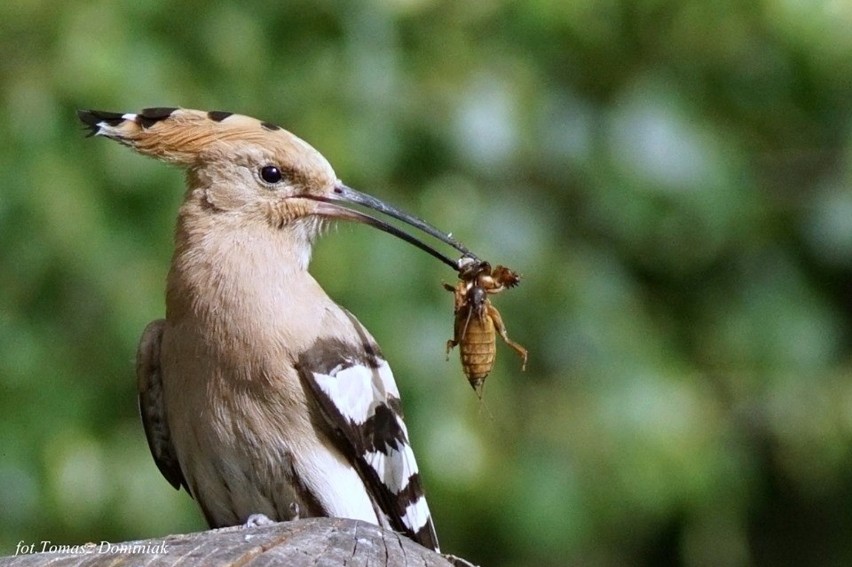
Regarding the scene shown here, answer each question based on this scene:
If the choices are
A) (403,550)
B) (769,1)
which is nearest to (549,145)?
(769,1)

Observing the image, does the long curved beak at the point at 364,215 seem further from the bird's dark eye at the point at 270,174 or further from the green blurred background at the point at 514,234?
the green blurred background at the point at 514,234

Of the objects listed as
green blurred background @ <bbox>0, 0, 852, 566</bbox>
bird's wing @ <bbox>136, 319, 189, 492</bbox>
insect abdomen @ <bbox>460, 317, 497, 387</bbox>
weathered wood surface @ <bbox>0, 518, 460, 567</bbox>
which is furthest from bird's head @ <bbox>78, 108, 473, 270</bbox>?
weathered wood surface @ <bbox>0, 518, 460, 567</bbox>

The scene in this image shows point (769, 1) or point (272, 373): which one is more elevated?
Answer: point (769, 1)

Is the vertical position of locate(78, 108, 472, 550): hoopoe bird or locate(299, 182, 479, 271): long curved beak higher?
locate(299, 182, 479, 271): long curved beak

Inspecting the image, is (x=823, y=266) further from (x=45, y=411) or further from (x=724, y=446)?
(x=45, y=411)

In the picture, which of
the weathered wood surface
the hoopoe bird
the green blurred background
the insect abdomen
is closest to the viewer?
the weathered wood surface

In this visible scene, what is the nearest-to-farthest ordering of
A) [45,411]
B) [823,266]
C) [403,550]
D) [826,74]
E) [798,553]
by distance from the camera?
1. [403,550]
2. [45,411]
3. [826,74]
4. [823,266]
5. [798,553]

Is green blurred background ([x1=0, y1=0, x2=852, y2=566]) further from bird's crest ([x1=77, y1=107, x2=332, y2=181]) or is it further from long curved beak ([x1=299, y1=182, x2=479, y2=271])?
bird's crest ([x1=77, y1=107, x2=332, y2=181])

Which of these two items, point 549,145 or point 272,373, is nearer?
point 272,373
